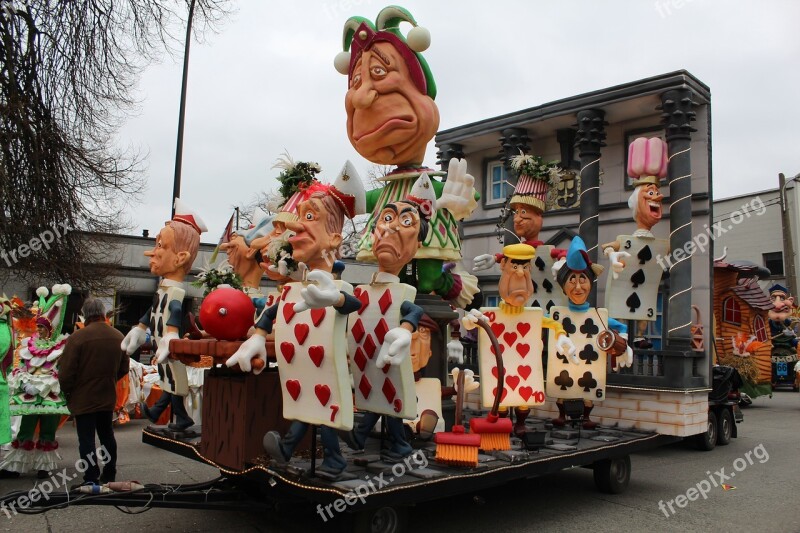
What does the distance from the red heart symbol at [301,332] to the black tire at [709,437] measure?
7.19 m

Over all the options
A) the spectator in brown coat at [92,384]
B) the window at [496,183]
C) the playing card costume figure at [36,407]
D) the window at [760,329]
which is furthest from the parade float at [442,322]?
the window at [760,329]

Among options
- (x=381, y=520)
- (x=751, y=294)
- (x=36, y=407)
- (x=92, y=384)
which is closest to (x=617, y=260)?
(x=381, y=520)

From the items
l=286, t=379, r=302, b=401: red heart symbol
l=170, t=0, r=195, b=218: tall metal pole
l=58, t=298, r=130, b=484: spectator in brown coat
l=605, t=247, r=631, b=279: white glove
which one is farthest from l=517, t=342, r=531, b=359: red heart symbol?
l=170, t=0, r=195, b=218: tall metal pole

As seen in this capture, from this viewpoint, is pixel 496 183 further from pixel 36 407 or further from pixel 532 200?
pixel 36 407

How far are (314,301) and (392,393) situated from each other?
1154mm

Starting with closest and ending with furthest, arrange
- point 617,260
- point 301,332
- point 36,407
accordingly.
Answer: point 301,332
point 36,407
point 617,260

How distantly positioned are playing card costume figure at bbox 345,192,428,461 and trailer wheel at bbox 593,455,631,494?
2.63m

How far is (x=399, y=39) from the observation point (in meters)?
6.32

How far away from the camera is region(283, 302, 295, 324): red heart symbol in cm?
453

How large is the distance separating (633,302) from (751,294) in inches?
236

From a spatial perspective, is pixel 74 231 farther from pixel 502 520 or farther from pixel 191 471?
pixel 502 520

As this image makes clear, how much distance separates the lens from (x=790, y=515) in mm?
6105

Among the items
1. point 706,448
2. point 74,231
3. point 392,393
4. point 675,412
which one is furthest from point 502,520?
point 74,231

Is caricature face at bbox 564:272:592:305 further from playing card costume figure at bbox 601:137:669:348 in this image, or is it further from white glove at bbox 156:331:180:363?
white glove at bbox 156:331:180:363
